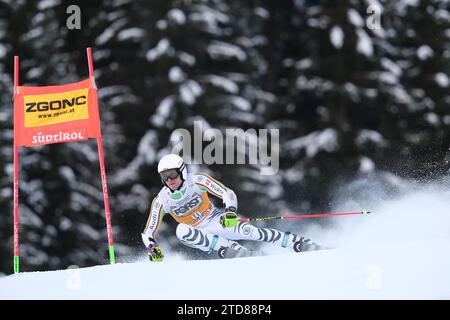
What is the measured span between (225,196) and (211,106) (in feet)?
28.9

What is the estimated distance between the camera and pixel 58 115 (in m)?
11.7

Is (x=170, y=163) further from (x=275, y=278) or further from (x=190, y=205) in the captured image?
(x=275, y=278)

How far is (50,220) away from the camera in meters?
19.8

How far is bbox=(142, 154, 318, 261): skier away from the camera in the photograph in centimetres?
1108

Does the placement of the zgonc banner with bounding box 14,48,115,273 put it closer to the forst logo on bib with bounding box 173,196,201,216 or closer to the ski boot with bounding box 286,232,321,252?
the forst logo on bib with bounding box 173,196,201,216

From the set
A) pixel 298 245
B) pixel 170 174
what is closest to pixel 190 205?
pixel 170 174

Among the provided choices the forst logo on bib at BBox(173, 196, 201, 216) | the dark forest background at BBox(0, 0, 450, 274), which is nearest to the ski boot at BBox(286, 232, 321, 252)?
the forst logo on bib at BBox(173, 196, 201, 216)

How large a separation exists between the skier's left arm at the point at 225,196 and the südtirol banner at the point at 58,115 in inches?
59.2

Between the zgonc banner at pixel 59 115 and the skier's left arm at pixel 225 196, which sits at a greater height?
the zgonc banner at pixel 59 115

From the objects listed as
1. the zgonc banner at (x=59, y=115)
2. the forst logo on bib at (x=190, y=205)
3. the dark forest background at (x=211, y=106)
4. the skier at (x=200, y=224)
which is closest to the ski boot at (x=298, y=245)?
the skier at (x=200, y=224)

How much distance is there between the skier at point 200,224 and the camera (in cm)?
1108

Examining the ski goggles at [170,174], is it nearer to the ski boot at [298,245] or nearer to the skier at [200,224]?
the skier at [200,224]

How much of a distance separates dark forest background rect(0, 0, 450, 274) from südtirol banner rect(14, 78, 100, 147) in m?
7.56
